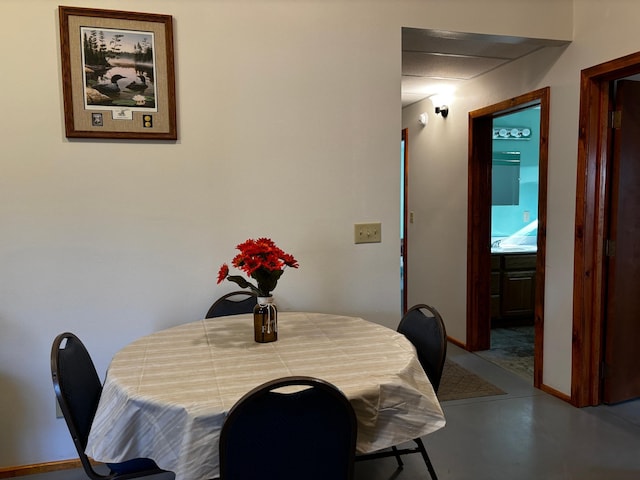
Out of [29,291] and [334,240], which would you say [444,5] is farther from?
[29,291]

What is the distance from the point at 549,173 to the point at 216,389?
2635mm

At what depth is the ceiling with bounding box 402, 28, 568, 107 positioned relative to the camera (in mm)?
2758

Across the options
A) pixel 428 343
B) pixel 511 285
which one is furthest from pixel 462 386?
pixel 511 285

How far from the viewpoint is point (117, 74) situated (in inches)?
87.6

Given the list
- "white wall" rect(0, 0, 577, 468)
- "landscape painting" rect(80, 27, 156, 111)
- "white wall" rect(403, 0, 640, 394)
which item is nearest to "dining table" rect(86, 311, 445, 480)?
"white wall" rect(0, 0, 577, 468)

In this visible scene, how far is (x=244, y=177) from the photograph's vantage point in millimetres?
2428

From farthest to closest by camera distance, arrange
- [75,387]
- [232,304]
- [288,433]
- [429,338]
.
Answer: [232,304] → [429,338] → [75,387] → [288,433]

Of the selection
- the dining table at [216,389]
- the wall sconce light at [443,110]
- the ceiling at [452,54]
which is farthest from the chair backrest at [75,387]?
the wall sconce light at [443,110]

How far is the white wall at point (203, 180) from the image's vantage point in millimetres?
2176

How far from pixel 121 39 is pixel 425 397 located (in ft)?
6.81

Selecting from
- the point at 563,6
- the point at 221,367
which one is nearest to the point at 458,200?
the point at 563,6

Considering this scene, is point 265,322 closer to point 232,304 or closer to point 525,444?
point 232,304

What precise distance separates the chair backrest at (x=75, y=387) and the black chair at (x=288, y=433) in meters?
0.57

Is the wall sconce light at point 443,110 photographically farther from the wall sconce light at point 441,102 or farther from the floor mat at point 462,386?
the floor mat at point 462,386
